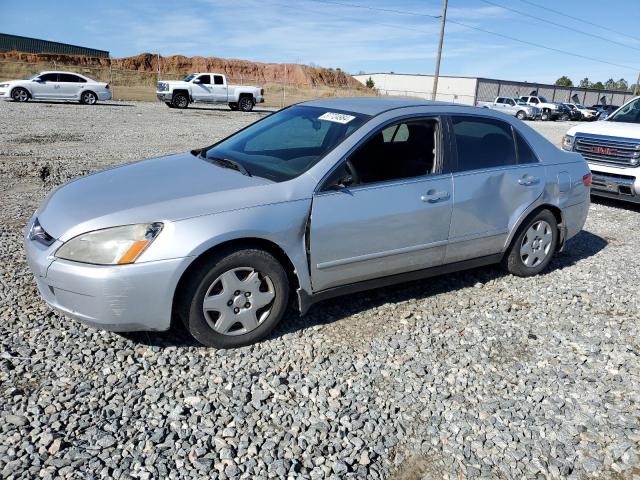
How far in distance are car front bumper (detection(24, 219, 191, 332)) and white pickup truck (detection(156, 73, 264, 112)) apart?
2502cm

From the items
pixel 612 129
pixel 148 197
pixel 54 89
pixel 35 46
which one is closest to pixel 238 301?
pixel 148 197

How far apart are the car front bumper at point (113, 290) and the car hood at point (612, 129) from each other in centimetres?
746

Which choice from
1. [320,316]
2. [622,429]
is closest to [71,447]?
[320,316]

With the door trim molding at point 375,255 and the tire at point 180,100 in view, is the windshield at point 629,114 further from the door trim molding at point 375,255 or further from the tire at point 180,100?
the tire at point 180,100

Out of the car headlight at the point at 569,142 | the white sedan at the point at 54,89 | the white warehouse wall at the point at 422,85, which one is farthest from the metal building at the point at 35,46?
the car headlight at the point at 569,142

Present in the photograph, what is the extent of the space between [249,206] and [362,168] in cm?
92

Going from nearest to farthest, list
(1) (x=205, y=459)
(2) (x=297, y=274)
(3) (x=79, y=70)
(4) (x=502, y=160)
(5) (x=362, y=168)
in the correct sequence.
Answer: (1) (x=205, y=459) → (2) (x=297, y=274) → (5) (x=362, y=168) → (4) (x=502, y=160) → (3) (x=79, y=70)

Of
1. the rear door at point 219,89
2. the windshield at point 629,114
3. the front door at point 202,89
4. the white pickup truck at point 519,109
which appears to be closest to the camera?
the windshield at point 629,114

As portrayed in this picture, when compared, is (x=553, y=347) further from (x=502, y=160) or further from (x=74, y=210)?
(x=74, y=210)

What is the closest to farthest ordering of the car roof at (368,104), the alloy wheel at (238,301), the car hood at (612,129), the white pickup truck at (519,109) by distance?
the alloy wheel at (238,301)
the car roof at (368,104)
the car hood at (612,129)
the white pickup truck at (519,109)

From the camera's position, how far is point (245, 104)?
92.4ft

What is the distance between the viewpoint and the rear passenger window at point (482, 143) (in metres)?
4.27

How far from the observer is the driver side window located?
3689mm

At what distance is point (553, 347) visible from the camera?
149 inches
